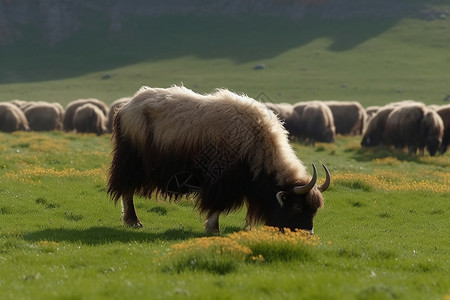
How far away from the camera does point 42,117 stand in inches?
1708

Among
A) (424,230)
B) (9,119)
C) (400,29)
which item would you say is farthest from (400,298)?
(400,29)

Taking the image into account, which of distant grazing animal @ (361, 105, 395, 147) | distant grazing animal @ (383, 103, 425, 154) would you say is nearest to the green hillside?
distant grazing animal @ (361, 105, 395, 147)

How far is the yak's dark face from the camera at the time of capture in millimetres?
11477

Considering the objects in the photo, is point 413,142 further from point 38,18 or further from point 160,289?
point 38,18

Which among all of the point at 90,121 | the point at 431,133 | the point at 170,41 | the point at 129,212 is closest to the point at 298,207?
the point at 129,212

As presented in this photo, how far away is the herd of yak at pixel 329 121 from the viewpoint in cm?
3155

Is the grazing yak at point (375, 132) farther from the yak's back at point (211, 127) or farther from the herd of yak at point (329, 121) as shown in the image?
the yak's back at point (211, 127)

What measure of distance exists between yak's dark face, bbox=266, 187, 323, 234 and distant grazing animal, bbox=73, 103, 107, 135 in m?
28.7

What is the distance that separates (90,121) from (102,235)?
28296 mm

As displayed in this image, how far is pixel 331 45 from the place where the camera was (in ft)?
383

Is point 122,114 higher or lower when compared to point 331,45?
higher

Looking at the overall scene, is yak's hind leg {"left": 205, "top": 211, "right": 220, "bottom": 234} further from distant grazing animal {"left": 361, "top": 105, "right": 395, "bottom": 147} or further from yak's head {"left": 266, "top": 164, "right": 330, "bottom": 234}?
distant grazing animal {"left": 361, "top": 105, "right": 395, "bottom": 147}

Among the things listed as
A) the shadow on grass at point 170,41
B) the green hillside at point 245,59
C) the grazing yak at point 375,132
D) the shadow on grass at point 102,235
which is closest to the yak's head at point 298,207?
the shadow on grass at point 102,235

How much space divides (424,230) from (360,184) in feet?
16.1
